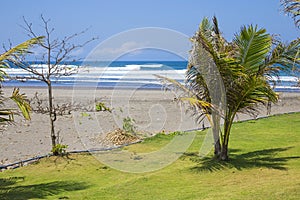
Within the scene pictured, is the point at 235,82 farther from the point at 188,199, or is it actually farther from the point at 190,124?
the point at 190,124

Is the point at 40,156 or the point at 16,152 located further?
the point at 16,152

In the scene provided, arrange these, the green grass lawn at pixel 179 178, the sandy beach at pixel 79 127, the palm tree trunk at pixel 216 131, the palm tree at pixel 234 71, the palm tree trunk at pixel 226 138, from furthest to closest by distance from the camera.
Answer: the sandy beach at pixel 79 127
the palm tree trunk at pixel 216 131
the palm tree trunk at pixel 226 138
the palm tree at pixel 234 71
the green grass lawn at pixel 179 178

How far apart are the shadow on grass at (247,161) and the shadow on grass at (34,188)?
2278 millimetres

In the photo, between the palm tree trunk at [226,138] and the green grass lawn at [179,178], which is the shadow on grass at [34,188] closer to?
the green grass lawn at [179,178]

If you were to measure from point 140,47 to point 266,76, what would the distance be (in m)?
2.67

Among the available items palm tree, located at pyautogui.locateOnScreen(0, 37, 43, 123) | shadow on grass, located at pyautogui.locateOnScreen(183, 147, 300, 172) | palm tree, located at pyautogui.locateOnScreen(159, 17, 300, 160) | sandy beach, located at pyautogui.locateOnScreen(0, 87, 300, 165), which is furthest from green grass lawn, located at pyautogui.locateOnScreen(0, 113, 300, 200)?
sandy beach, located at pyautogui.locateOnScreen(0, 87, 300, 165)

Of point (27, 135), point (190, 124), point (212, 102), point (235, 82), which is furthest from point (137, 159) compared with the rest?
point (190, 124)

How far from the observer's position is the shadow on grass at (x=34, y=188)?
6.29m

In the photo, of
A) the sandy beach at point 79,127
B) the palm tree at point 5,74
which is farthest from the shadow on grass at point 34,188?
the sandy beach at point 79,127

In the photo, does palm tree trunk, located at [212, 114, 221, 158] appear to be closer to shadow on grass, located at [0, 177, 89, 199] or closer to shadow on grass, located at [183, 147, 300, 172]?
shadow on grass, located at [183, 147, 300, 172]

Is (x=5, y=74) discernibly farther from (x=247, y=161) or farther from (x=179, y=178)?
(x=247, y=161)

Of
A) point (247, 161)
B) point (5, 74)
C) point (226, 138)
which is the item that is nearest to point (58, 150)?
point (5, 74)

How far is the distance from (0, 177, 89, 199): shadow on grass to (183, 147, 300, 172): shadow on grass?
2.28m

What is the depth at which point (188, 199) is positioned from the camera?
219 inches
